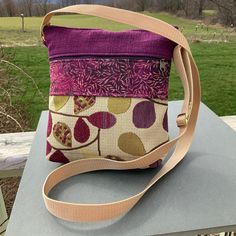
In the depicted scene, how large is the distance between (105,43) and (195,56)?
3446 mm

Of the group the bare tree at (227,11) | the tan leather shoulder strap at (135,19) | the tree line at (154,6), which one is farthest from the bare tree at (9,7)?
the tan leather shoulder strap at (135,19)

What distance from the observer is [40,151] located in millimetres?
609

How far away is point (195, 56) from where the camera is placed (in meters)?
3.86

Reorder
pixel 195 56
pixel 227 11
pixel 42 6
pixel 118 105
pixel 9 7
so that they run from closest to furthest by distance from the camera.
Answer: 1. pixel 118 105
2. pixel 42 6
3. pixel 9 7
4. pixel 227 11
5. pixel 195 56

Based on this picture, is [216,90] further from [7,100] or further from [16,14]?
[7,100]

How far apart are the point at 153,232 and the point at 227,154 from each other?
0.20 m

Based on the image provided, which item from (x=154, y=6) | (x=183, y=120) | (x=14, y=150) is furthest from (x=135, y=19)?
(x=154, y=6)

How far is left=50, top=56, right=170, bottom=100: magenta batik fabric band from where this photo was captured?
0.51m

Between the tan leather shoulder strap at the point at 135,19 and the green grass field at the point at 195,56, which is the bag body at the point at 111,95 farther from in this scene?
the green grass field at the point at 195,56

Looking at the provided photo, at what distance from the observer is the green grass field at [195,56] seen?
2760 millimetres

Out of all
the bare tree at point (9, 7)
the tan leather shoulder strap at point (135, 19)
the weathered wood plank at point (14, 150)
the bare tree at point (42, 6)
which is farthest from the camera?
the bare tree at point (9, 7)

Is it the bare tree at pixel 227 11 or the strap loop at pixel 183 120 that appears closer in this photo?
the strap loop at pixel 183 120

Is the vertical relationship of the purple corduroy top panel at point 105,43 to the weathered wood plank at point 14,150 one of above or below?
above

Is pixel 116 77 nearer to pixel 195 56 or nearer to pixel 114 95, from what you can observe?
pixel 114 95
